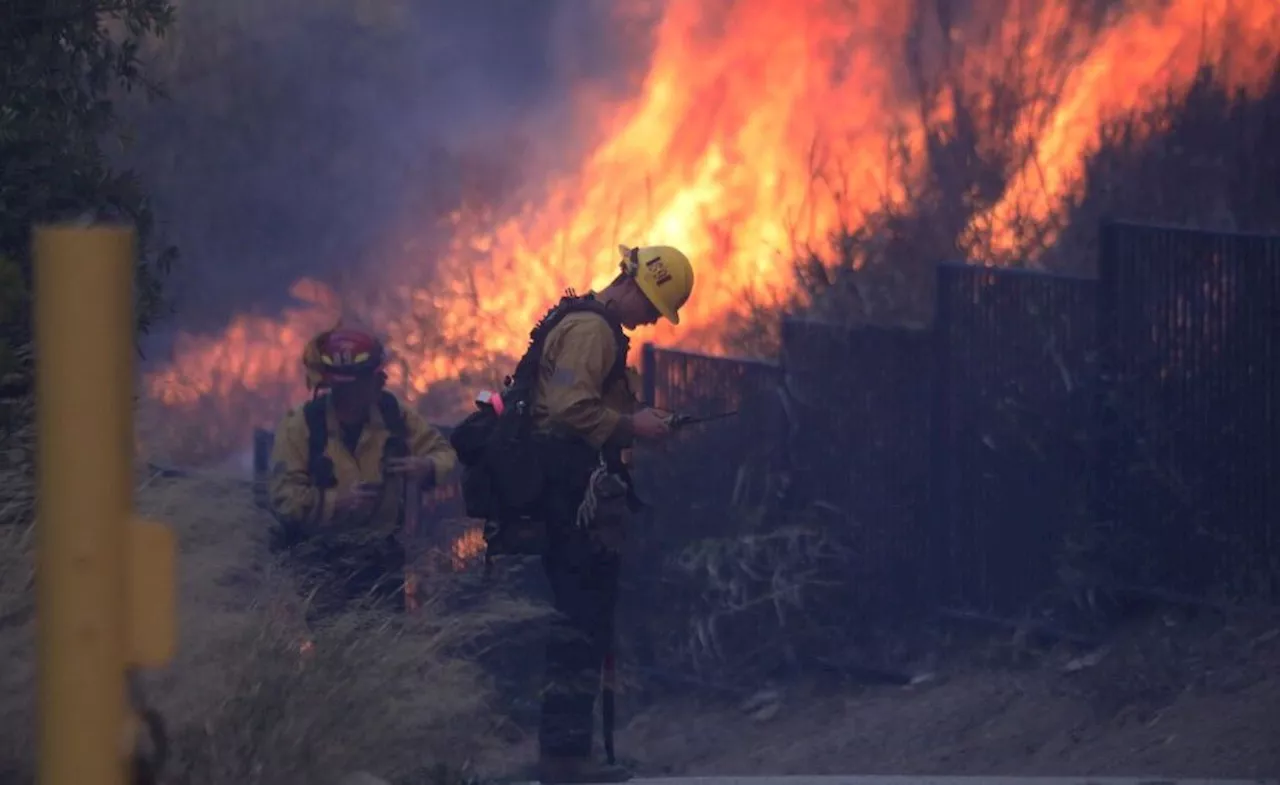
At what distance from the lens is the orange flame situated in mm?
11305

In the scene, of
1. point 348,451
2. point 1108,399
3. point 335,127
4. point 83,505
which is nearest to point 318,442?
point 348,451

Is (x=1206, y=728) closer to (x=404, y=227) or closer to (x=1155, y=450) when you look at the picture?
(x=1155, y=450)

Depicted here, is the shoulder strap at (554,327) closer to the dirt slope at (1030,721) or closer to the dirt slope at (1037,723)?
the dirt slope at (1030,721)

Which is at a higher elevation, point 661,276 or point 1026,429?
point 661,276

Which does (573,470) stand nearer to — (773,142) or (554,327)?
(554,327)

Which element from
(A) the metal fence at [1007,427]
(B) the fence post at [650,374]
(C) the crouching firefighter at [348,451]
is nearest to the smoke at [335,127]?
(B) the fence post at [650,374]

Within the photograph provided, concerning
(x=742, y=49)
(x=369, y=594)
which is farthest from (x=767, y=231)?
(x=369, y=594)

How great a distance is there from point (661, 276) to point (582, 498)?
28.7 inches

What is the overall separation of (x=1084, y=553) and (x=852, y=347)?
1.66 meters

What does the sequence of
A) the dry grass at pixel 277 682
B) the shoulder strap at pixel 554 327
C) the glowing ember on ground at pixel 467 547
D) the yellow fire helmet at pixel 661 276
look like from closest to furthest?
the dry grass at pixel 277 682, the shoulder strap at pixel 554 327, the yellow fire helmet at pixel 661 276, the glowing ember on ground at pixel 467 547

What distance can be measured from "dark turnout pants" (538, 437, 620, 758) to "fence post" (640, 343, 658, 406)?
428 centimetres

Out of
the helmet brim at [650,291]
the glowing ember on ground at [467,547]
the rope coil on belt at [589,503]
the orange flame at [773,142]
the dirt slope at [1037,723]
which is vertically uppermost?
the orange flame at [773,142]

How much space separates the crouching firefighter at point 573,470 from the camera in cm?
566

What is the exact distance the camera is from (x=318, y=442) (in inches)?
277
